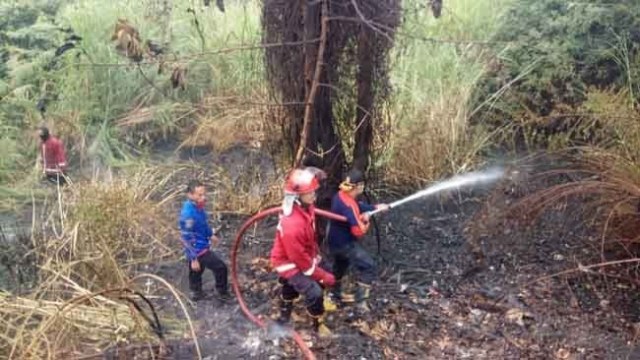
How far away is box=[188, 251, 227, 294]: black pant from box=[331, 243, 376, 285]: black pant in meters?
0.77

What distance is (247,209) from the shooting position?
6.39 m

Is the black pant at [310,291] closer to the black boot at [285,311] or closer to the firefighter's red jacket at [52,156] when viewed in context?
the black boot at [285,311]

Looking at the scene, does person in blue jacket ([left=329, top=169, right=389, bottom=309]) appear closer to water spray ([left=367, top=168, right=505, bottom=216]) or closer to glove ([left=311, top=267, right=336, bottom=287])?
glove ([left=311, top=267, right=336, bottom=287])

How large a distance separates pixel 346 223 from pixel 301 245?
49cm

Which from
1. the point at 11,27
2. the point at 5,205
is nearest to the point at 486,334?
the point at 5,205

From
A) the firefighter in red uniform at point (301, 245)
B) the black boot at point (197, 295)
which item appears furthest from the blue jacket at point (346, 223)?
the black boot at point (197, 295)

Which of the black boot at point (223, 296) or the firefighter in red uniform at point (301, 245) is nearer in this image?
the firefighter in red uniform at point (301, 245)

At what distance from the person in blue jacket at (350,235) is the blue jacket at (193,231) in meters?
0.85

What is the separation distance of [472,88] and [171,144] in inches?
136

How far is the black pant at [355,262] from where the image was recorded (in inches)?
192

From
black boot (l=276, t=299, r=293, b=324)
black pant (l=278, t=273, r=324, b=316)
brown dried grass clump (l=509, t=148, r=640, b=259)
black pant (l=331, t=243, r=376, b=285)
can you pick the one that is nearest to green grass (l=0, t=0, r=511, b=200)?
brown dried grass clump (l=509, t=148, r=640, b=259)

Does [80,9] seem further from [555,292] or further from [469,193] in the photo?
[555,292]

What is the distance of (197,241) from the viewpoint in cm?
499

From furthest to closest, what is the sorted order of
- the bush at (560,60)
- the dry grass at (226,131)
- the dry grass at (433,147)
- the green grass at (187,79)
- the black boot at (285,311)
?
the dry grass at (226,131) → the green grass at (187,79) → the bush at (560,60) → the dry grass at (433,147) → the black boot at (285,311)
